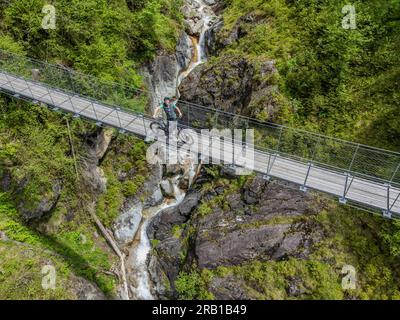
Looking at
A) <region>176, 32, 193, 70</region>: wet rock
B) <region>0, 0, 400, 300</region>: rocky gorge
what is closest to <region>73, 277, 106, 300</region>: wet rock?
<region>0, 0, 400, 300</region>: rocky gorge

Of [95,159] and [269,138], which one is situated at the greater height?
[269,138]

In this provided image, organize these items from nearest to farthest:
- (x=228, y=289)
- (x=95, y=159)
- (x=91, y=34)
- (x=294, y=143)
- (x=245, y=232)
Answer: (x=228, y=289), (x=294, y=143), (x=245, y=232), (x=95, y=159), (x=91, y=34)

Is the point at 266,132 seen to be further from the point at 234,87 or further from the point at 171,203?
the point at 171,203

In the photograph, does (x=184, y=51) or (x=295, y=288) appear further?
(x=184, y=51)

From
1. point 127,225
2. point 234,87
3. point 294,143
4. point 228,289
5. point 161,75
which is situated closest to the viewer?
point 228,289

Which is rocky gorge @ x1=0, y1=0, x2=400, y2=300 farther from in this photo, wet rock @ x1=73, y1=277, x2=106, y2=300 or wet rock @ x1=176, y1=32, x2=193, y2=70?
wet rock @ x1=176, y1=32, x2=193, y2=70

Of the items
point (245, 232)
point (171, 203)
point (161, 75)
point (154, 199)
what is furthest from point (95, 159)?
A: point (245, 232)
